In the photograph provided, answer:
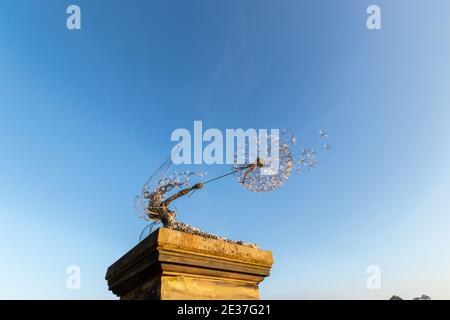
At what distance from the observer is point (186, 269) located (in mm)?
3328

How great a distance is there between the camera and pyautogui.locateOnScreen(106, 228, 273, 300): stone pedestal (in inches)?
127

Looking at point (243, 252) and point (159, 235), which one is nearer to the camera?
point (159, 235)

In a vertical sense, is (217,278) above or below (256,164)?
below

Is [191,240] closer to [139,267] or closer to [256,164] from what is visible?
[139,267]

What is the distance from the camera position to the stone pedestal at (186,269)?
323cm

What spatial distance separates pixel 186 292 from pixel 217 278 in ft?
1.27

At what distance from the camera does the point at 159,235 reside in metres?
3.24

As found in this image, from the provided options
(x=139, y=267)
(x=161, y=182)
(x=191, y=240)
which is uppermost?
(x=161, y=182)
